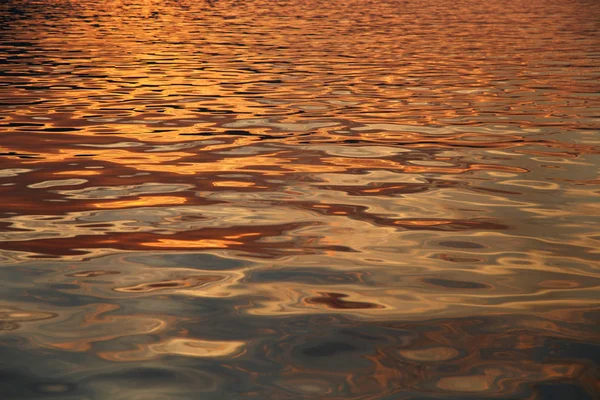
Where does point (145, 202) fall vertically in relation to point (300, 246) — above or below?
below

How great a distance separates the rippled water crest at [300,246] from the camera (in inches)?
177

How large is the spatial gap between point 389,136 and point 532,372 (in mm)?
8064

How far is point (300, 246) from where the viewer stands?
6.77m

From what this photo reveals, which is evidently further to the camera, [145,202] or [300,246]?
[145,202]

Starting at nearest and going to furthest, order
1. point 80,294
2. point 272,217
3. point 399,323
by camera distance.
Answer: point 399,323, point 80,294, point 272,217

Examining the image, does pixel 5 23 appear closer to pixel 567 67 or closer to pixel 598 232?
pixel 567 67

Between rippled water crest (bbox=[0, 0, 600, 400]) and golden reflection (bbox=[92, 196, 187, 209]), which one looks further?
golden reflection (bbox=[92, 196, 187, 209])

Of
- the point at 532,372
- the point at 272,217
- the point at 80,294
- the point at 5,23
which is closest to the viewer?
the point at 532,372

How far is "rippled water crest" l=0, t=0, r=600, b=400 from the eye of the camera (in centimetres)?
448

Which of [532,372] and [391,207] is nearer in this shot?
[532,372]

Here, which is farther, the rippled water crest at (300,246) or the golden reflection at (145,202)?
the golden reflection at (145,202)

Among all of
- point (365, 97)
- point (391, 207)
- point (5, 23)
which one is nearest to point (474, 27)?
point (5, 23)

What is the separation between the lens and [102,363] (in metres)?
4.52

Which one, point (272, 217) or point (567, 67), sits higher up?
point (272, 217)
